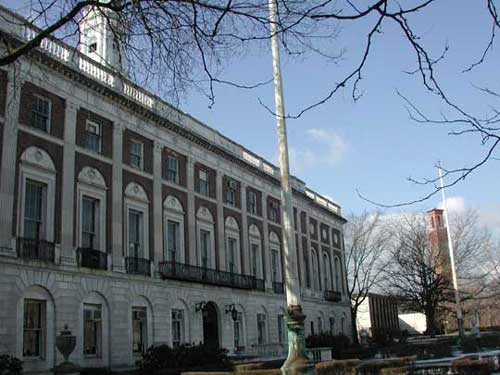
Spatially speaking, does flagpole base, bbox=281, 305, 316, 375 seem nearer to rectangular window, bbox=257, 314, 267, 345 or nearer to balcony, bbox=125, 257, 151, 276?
balcony, bbox=125, 257, 151, 276

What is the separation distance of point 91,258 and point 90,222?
187 cm

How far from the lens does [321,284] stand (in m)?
58.2

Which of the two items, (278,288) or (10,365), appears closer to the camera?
(10,365)

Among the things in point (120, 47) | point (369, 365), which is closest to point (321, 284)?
point (369, 365)

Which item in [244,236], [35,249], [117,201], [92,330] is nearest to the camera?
[35,249]

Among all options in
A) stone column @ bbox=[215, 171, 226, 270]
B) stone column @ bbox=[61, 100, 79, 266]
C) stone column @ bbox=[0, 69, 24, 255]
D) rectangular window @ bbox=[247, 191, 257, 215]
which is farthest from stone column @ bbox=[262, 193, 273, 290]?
stone column @ bbox=[0, 69, 24, 255]

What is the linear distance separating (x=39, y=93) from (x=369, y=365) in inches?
714

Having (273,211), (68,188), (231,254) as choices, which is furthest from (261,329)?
(68,188)

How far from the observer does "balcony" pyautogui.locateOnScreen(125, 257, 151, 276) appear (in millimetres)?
30487

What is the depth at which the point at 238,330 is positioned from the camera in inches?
1604

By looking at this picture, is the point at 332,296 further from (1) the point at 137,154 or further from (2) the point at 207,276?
(1) the point at 137,154

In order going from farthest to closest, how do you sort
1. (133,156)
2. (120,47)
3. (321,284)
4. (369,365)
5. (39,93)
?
(321,284), (133,156), (39,93), (369,365), (120,47)

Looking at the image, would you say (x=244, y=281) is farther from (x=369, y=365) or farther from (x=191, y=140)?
(x=369, y=365)

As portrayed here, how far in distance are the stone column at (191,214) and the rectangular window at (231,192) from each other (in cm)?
526
